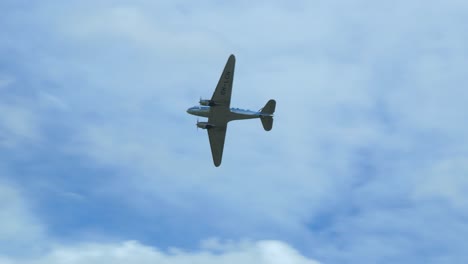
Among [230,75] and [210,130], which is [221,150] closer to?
[210,130]

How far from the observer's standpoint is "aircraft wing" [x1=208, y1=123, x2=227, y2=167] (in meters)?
160

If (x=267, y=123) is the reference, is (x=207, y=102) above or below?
above

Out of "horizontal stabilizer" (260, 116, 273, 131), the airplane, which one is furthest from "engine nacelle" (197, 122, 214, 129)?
"horizontal stabilizer" (260, 116, 273, 131)

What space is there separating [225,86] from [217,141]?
14.2 meters

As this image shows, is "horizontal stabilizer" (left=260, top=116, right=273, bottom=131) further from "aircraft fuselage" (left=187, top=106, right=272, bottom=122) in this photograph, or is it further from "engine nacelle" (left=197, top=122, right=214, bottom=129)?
"engine nacelle" (left=197, top=122, right=214, bottom=129)

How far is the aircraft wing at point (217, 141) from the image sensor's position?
6319 inches

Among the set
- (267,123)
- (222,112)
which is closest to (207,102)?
(222,112)

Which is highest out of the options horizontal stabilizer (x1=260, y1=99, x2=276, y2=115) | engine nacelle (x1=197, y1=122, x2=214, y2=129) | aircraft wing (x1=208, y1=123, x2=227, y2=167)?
horizontal stabilizer (x1=260, y1=99, x2=276, y2=115)

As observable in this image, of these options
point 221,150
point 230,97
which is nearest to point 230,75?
point 230,97

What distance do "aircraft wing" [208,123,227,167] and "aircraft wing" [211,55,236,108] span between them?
7.47m

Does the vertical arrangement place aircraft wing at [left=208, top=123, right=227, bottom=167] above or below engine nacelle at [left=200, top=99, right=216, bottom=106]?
below

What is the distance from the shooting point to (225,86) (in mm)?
152375

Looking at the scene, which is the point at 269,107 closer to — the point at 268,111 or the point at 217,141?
the point at 268,111

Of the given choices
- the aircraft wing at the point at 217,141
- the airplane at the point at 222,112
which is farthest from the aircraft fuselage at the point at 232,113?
the aircraft wing at the point at 217,141
